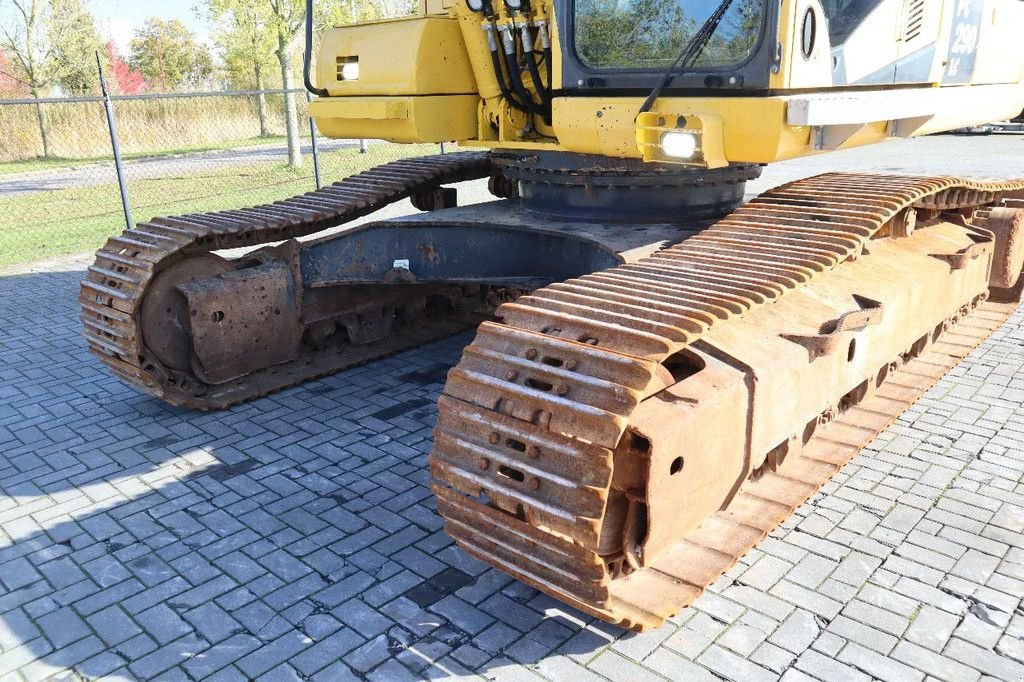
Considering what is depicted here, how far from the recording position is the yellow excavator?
116 inches

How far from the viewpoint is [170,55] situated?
4634 cm

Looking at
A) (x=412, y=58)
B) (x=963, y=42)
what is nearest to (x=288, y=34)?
(x=412, y=58)

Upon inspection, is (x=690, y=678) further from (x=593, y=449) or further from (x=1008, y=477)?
(x=1008, y=477)

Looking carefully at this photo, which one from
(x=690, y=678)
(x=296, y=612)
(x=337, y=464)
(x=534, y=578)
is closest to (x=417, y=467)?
(x=337, y=464)

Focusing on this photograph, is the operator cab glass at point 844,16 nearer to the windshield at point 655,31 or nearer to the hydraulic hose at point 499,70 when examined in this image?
the windshield at point 655,31

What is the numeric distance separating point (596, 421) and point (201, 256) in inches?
142

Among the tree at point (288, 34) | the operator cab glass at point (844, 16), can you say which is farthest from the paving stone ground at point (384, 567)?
the tree at point (288, 34)

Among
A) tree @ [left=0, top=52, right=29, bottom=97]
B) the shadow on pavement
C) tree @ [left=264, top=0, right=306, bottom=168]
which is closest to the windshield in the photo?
the shadow on pavement

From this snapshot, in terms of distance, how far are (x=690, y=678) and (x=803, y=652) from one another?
436 millimetres

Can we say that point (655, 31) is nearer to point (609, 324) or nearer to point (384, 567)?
point (609, 324)

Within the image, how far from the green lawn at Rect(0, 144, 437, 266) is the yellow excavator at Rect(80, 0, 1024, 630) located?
5987 millimetres

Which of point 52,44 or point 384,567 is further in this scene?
point 52,44

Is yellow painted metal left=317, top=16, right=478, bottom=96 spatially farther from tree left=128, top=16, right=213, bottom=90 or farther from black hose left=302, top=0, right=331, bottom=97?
tree left=128, top=16, right=213, bottom=90

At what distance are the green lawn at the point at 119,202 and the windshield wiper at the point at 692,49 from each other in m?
8.74
